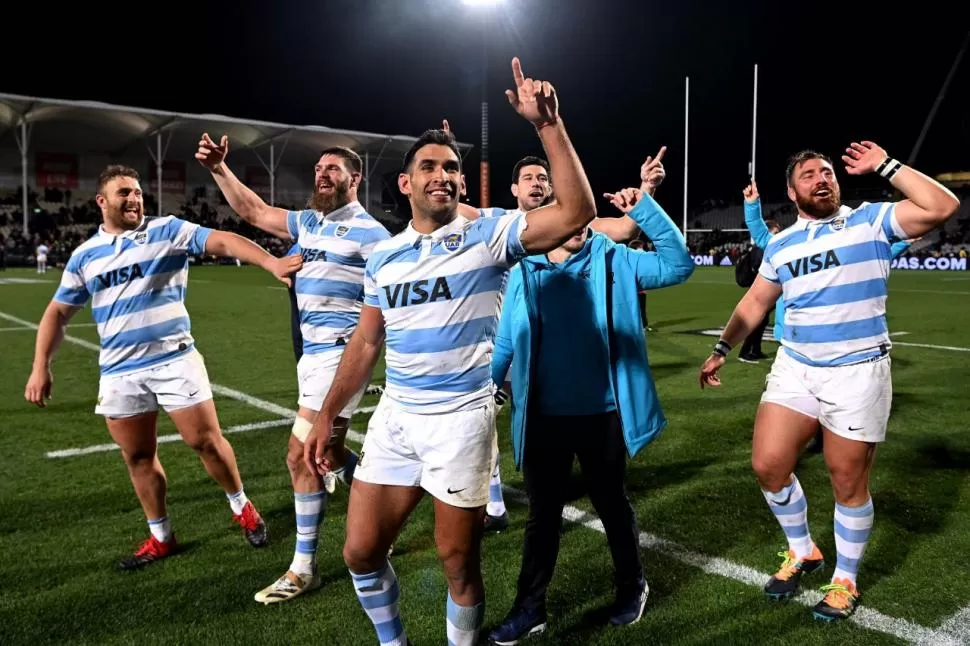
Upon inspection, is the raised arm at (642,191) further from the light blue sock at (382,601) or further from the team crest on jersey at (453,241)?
the light blue sock at (382,601)

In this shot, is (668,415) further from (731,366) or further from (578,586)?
(578,586)

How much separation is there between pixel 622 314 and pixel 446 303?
3.29ft

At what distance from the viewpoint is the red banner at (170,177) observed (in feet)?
170

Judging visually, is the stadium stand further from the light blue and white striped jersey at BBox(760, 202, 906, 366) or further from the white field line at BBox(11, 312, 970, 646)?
the light blue and white striped jersey at BBox(760, 202, 906, 366)

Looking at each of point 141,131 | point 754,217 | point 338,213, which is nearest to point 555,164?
point 338,213

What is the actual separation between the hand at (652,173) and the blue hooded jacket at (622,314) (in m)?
0.22

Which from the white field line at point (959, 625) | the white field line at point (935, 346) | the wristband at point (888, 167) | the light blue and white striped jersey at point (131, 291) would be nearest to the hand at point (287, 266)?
the light blue and white striped jersey at point (131, 291)

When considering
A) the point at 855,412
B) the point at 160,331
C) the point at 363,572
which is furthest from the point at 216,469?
the point at 855,412

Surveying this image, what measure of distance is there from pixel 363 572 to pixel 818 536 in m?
2.81

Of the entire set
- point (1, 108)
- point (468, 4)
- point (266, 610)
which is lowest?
point (266, 610)

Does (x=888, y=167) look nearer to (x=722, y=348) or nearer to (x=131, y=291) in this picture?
(x=722, y=348)

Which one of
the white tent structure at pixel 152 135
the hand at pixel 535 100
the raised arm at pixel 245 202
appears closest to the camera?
the hand at pixel 535 100

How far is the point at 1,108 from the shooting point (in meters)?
39.7

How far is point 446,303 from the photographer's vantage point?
8.85 feet
